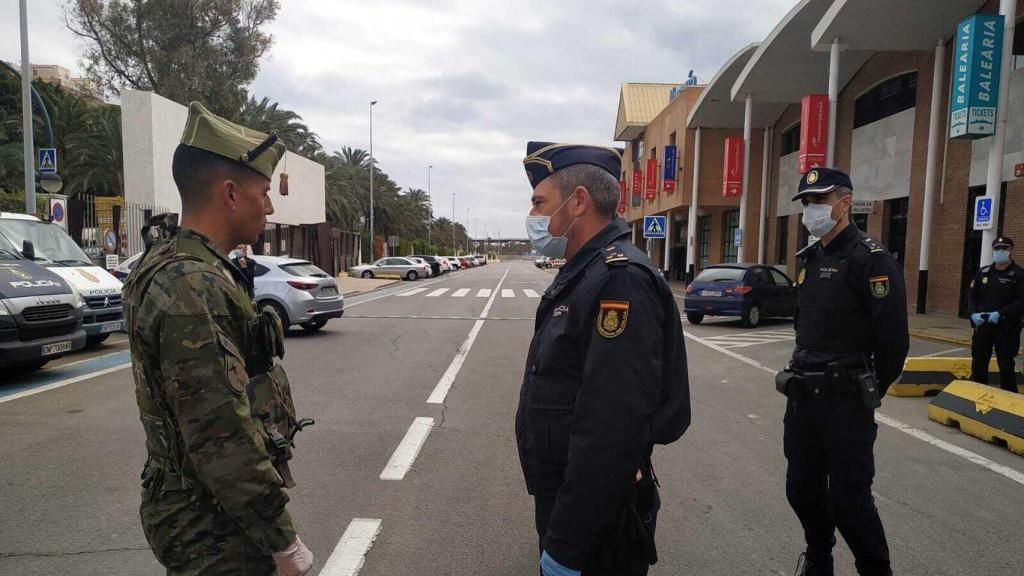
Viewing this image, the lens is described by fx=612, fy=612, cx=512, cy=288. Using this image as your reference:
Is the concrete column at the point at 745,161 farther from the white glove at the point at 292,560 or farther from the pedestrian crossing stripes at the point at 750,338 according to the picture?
the white glove at the point at 292,560

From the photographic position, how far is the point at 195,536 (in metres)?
1.63

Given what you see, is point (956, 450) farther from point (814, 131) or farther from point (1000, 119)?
point (814, 131)

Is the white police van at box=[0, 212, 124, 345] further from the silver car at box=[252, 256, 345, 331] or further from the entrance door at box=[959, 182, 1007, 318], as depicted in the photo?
the entrance door at box=[959, 182, 1007, 318]

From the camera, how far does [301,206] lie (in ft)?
106

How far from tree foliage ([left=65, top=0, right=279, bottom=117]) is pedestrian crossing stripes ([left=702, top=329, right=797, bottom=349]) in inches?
1137

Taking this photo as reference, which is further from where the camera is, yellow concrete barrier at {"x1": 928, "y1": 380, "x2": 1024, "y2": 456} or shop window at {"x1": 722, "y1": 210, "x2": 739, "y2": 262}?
shop window at {"x1": 722, "y1": 210, "x2": 739, "y2": 262}

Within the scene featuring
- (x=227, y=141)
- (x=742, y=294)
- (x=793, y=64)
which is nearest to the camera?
(x=227, y=141)

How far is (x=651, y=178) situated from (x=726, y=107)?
9731 millimetres

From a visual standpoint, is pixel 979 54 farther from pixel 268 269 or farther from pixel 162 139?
pixel 162 139

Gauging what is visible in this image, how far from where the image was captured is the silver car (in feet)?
39.0

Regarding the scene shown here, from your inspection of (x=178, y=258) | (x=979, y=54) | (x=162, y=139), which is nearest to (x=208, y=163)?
(x=178, y=258)

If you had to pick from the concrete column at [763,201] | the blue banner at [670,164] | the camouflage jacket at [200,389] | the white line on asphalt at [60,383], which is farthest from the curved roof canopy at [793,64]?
the camouflage jacket at [200,389]

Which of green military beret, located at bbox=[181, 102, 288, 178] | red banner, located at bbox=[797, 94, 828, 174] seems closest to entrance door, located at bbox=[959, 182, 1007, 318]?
red banner, located at bbox=[797, 94, 828, 174]

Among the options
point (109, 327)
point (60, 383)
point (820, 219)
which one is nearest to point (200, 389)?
point (820, 219)
